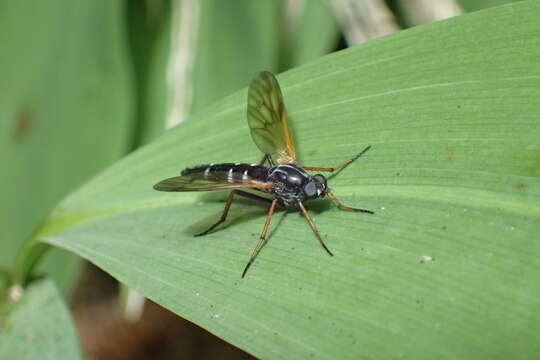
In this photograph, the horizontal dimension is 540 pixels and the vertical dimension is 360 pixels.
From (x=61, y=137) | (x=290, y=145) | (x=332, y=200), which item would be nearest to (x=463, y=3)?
(x=290, y=145)

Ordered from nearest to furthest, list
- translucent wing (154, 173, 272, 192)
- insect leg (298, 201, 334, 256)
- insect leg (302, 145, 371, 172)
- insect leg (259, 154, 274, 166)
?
insect leg (298, 201, 334, 256)
insect leg (302, 145, 371, 172)
translucent wing (154, 173, 272, 192)
insect leg (259, 154, 274, 166)

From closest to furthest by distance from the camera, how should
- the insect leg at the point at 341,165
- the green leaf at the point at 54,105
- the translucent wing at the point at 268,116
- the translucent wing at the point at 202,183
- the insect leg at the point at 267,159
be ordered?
1. the insect leg at the point at 341,165
2. the translucent wing at the point at 202,183
3. the translucent wing at the point at 268,116
4. the insect leg at the point at 267,159
5. the green leaf at the point at 54,105

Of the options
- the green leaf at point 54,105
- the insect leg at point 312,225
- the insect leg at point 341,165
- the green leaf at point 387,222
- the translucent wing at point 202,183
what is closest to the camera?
the green leaf at point 387,222

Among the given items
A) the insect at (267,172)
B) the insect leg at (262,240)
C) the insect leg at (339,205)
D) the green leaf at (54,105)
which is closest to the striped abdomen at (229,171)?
the insect at (267,172)

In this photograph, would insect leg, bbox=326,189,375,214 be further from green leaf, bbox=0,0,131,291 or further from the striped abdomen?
green leaf, bbox=0,0,131,291

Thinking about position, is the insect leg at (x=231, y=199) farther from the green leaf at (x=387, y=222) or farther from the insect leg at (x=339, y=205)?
the insect leg at (x=339, y=205)

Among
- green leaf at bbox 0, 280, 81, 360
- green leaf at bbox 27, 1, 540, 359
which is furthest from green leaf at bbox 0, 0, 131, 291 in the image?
green leaf at bbox 27, 1, 540, 359

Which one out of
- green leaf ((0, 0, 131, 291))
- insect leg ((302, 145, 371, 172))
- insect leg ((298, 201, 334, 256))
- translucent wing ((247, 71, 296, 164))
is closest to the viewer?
insect leg ((298, 201, 334, 256))

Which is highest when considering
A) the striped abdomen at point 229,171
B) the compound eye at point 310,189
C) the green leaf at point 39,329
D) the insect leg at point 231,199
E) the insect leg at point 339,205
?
the striped abdomen at point 229,171

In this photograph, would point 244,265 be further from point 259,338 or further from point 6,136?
point 6,136
